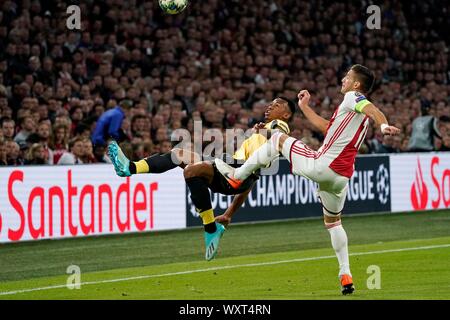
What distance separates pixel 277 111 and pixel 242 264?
2.72 m

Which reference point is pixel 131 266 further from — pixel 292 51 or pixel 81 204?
pixel 292 51

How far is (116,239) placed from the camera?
17.4 meters

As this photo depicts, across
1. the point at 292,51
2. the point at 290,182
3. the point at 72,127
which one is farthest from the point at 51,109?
the point at 292,51

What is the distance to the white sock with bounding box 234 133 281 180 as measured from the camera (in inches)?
439

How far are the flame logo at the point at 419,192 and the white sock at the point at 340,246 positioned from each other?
11564mm

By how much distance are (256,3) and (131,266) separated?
557 inches

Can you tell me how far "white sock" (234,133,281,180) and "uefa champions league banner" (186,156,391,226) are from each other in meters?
7.43

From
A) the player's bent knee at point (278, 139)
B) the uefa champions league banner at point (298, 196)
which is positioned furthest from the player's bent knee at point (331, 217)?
the uefa champions league banner at point (298, 196)

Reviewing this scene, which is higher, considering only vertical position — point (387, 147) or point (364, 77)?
Answer: point (364, 77)

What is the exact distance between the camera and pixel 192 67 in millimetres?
23234

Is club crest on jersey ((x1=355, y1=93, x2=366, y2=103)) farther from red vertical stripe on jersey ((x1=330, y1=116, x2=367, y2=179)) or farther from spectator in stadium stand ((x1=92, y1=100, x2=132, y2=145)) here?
spectator in stadium stand ((x1=92, y1=100, x2=132, y2=145))

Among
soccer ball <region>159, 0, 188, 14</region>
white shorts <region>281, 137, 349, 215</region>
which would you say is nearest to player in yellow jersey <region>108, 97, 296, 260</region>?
white shorts <region>281, 137, 349, 215</region>

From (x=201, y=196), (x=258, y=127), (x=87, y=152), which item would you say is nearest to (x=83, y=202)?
(x=87, y=152)

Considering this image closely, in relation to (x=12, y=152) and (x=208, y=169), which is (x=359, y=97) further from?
(x=12, y=152)
